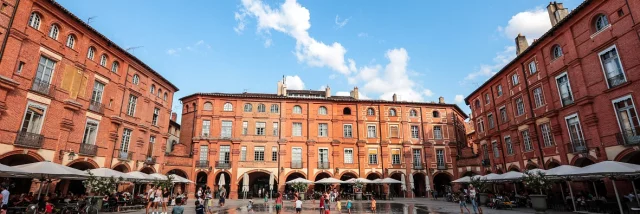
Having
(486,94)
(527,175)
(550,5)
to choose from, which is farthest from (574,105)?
(486,94)

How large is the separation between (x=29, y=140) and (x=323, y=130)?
2348 centimetres

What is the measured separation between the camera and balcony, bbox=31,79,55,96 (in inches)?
641

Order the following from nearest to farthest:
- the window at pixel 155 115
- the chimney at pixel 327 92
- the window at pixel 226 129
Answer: the window at pixel 155 115 < the window at pixel 226 129 < the chimney at pixel 327 92

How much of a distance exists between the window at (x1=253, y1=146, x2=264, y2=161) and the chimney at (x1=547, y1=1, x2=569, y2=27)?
27.0m

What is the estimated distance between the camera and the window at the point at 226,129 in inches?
1246

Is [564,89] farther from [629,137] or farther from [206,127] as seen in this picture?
[206,127]

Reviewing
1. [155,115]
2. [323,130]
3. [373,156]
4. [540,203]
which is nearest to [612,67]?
[540,203]

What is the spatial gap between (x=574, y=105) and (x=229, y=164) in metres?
27.8

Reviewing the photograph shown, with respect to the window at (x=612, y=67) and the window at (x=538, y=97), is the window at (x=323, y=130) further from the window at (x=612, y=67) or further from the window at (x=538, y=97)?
the window at (x=612, y=67)

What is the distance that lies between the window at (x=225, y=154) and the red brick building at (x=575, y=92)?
25.3 m

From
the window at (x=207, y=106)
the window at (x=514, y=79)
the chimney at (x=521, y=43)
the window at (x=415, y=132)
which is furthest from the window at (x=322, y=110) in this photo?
the chimney at (x=521, y=43)

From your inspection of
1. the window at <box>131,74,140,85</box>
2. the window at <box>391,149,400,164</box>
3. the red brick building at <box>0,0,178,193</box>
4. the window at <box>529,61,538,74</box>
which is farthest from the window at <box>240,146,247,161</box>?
the window at <box>529,61,538,74</box>

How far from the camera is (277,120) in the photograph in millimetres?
32844

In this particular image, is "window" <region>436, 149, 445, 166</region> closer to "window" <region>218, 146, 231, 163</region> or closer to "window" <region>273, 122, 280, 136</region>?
"window" <region>273, 122, 280, 136</region>
